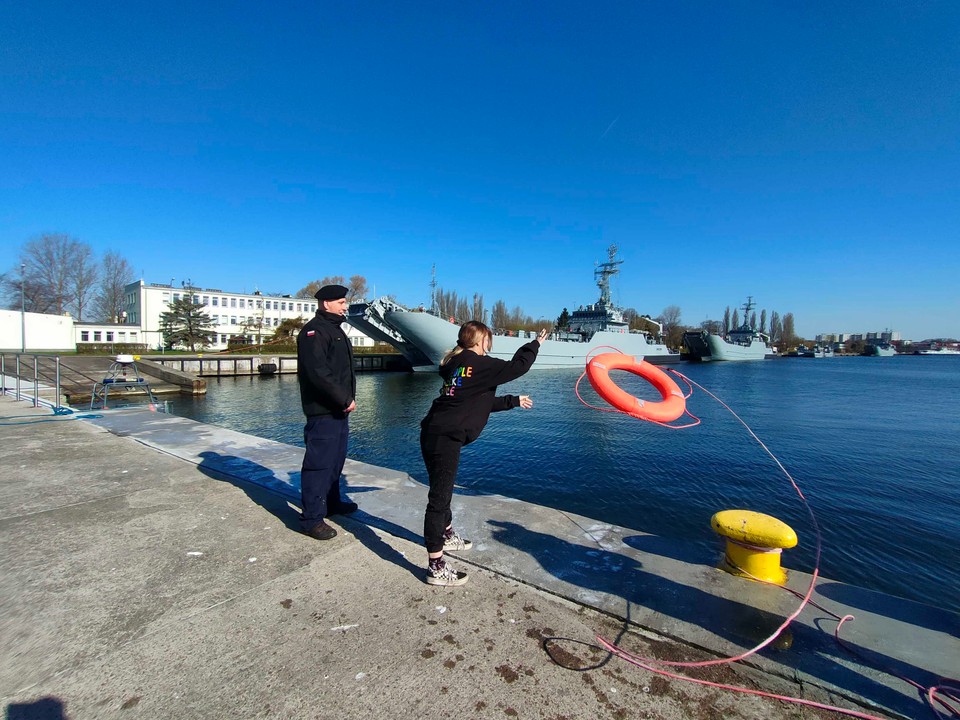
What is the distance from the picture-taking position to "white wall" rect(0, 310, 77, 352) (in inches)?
1384

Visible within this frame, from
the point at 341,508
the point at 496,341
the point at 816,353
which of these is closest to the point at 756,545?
the point at 341,508

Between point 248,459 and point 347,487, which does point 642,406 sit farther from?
point 248,459

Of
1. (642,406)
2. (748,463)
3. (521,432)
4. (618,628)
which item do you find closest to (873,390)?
(748,463)

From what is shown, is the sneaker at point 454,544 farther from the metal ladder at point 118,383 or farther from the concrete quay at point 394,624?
the metal ladder at point 118,383

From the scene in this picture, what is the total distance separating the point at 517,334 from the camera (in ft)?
140

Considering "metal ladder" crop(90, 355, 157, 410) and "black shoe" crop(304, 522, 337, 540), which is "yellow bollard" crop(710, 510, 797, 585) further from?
"metal ladder" crop(90, 355, 157, 410)

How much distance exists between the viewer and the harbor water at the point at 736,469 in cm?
601

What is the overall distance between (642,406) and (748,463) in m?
8.12

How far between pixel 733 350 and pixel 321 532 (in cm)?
7742

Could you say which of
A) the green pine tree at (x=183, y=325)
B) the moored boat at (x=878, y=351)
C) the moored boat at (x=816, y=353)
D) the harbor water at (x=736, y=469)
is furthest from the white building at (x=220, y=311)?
the moored boat at (x=878, y=351)

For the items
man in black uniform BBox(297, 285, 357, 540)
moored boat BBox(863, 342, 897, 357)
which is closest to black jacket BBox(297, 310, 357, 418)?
man in black uniform BBox(297, 285, 357, 540)

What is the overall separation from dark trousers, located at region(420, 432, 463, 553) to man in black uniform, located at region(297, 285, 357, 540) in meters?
0.95

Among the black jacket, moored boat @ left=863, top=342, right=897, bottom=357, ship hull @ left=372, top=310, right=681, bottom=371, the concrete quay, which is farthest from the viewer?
moored boat @ left=863, top=342, right=897, bottom=357

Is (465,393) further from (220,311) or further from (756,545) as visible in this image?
(220,311)
